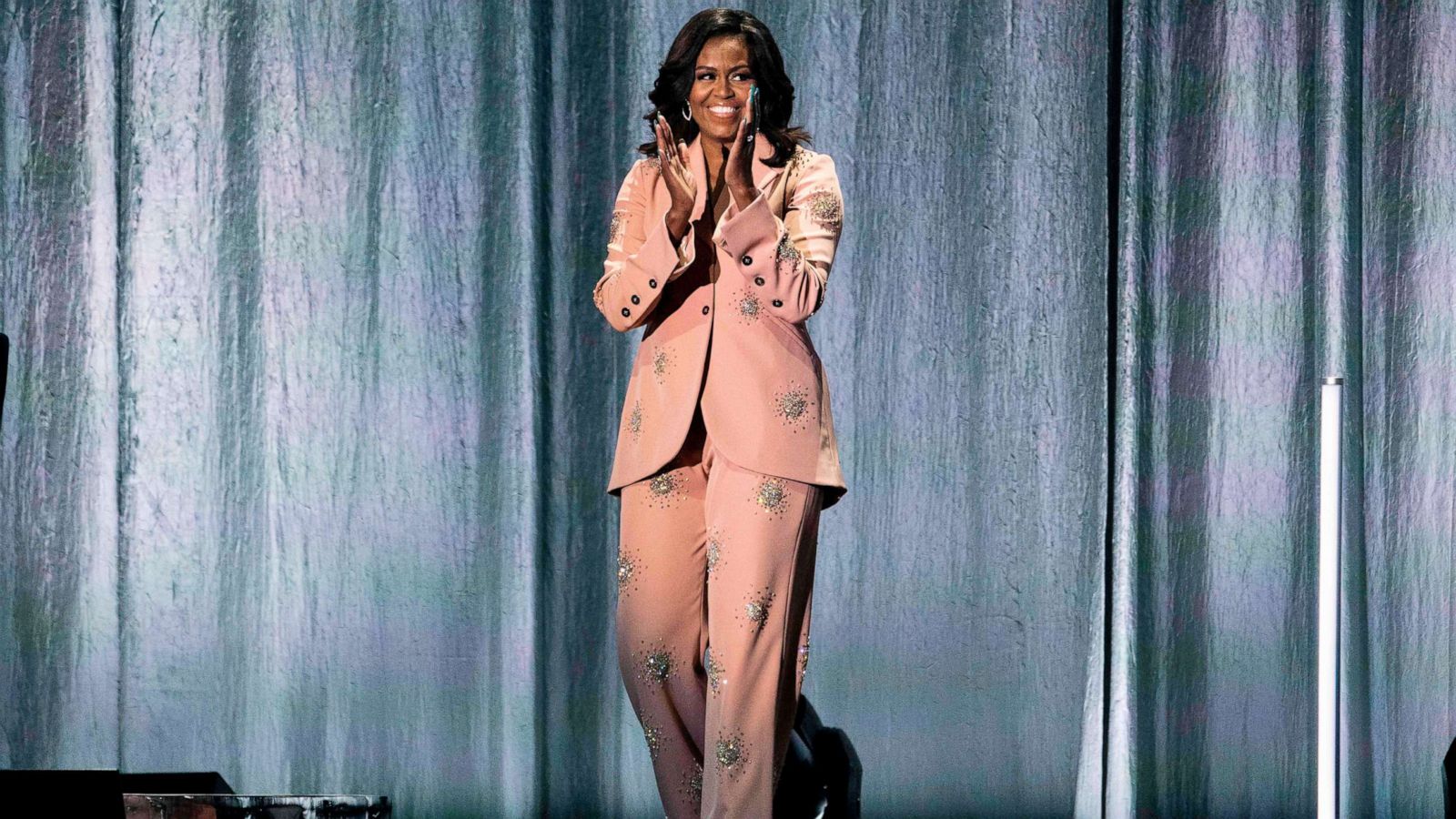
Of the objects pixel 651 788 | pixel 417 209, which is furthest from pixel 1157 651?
pixel 417 209

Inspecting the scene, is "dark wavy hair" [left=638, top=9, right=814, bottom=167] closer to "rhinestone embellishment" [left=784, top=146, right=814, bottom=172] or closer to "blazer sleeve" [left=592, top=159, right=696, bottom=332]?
"rhinestone embellishment" [left=784, top=146, right=814, bottom=172]

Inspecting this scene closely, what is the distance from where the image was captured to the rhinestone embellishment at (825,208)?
7.20 feet

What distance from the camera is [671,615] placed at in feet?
7.13

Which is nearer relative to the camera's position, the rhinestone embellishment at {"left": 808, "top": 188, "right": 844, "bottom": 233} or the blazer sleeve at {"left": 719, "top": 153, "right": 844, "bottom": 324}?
the blazer sleeve at {"left": 719, "top": 153, "right": 844, "bottom": 324}

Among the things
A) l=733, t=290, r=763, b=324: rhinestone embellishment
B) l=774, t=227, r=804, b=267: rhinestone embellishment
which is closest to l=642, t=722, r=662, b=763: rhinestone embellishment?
l=733, t=290, r=763, b=324: rhinestone embellishment

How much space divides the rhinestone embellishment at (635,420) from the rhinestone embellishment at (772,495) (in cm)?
22

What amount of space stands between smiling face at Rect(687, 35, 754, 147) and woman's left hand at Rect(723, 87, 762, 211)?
11 cm

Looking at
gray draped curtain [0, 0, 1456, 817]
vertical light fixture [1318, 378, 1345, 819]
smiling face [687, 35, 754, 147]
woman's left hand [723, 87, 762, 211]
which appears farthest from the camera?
gray draped curtain [0, 0, 1456, 817]

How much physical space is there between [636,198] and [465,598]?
1.34m

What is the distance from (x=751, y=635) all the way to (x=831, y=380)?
1.32 metres

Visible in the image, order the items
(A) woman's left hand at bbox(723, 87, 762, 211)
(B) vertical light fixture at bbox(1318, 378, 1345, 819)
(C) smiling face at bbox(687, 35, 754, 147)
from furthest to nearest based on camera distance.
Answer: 1. (C) smiling face at bbox(687, 35, 754, 147)
2. (A) woman's left hand at bbox(723, 87, 762, 211)
3. (B) vertical light fixture at bbox(1318, 378, 1345, 819)

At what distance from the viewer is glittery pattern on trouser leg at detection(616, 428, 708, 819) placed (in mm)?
2174

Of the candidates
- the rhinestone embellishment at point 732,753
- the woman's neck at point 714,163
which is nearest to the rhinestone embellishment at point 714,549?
the rhinestone embellishment at point 732,753

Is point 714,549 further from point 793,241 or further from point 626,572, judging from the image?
point 793,241
